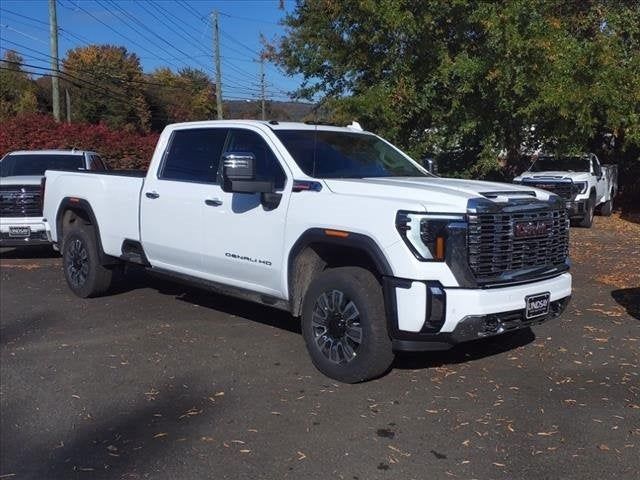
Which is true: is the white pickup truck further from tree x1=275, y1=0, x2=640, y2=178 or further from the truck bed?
tree x1=275, y1=0, x2=640, y2=178

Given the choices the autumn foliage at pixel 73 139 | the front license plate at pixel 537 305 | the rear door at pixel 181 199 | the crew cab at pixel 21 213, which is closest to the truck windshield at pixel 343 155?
the rear door at pixel 181 199

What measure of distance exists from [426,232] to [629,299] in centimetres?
469

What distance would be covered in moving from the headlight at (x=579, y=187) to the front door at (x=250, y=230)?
459 inches

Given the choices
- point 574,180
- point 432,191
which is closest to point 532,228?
point 432,191

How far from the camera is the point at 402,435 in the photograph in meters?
4.45

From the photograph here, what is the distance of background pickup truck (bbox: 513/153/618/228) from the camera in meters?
16.3

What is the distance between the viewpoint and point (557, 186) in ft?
53.7

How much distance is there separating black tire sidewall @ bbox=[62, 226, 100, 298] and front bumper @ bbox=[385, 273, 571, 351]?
4330mm

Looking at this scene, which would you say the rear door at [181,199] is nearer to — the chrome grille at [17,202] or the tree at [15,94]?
the chrome grille at [17,202]

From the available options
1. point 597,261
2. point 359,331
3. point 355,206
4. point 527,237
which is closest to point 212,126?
point 355,206

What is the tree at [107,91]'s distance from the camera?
55219 mm

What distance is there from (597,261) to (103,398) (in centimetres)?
886

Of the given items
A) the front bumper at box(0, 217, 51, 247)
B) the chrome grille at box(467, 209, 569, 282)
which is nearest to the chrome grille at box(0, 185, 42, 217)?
the front bumper at box(0, 217, 51, 247)

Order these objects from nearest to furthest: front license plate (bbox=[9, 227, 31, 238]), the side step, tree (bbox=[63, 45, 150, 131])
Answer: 1. the side step
2. front license plate (bbox=[9, 227, 31, 238])
3. tree (bbox=[63, 45, 150, 131])
